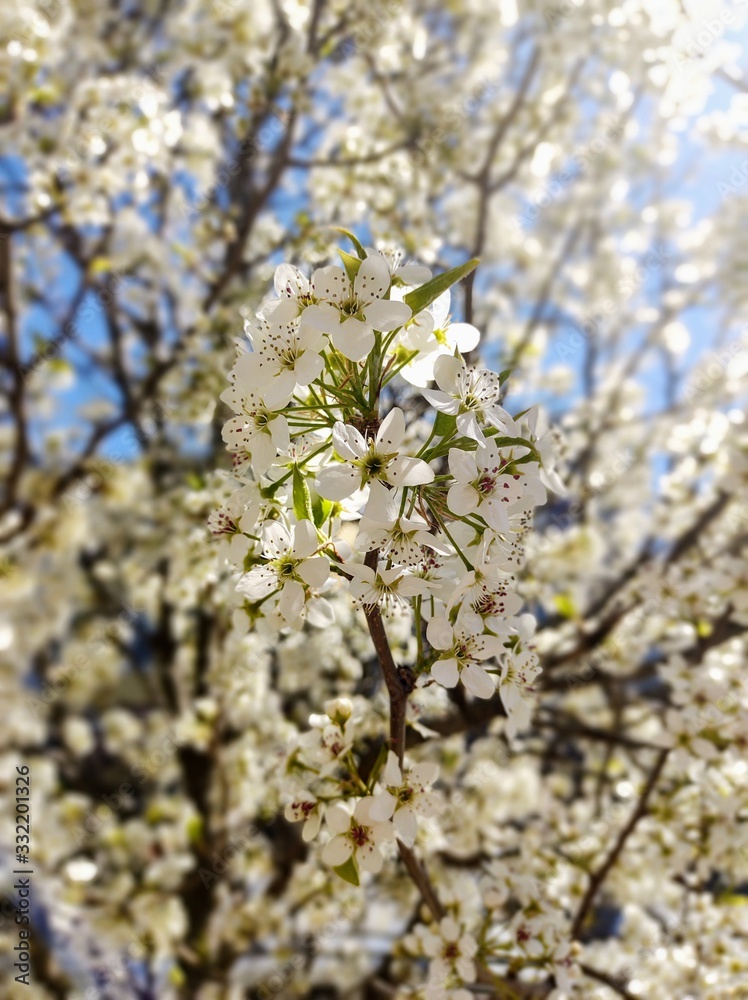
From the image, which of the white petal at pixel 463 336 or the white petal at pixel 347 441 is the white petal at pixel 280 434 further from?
the white petal at pixel 463 336

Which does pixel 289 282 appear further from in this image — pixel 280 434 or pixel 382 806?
pixel 382 806

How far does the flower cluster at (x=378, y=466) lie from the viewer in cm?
73

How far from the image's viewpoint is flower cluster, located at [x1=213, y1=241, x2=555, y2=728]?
73 cm

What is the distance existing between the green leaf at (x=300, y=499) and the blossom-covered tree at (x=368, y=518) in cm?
3

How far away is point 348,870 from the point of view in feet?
2.83

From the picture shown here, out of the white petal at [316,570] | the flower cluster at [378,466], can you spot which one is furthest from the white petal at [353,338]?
the white petal at [316,570]

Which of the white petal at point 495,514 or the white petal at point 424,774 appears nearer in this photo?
the white petal at point 495,514

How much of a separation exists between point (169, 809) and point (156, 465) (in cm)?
158

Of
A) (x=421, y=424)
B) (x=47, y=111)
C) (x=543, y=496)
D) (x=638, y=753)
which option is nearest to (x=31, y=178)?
(x=47, y=111)

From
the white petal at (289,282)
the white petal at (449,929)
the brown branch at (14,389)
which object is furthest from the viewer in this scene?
the brown branch at (14,389)

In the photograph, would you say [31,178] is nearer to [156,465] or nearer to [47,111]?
[47,111]

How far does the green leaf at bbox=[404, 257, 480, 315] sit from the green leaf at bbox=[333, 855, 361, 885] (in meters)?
0.68

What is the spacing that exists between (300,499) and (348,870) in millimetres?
471

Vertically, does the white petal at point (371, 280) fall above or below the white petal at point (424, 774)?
above
